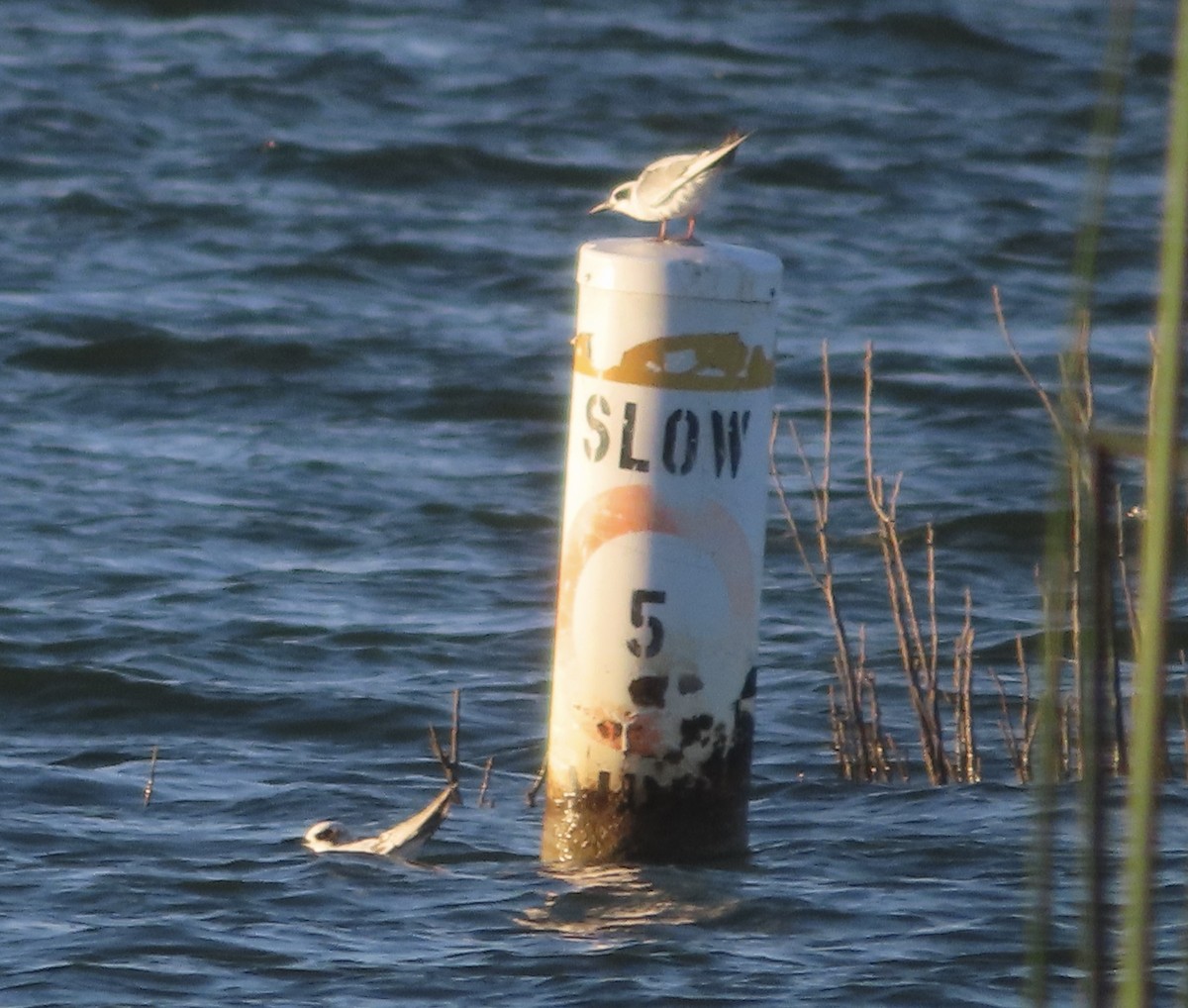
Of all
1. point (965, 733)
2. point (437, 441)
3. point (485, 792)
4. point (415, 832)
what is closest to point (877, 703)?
point (965, 733)

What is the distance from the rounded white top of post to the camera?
4.54m

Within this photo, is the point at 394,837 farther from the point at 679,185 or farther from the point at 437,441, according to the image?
the point at 437,441

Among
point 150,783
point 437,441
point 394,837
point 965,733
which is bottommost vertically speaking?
point 394,837

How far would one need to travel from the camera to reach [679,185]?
481 centimetres

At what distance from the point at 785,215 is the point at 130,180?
4990 millimetres

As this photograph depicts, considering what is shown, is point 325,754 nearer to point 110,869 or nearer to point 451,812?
point 451,812

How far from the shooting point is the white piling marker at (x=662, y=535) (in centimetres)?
457

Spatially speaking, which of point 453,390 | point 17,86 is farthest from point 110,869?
point 17,86

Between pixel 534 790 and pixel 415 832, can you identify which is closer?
pixel 415 832

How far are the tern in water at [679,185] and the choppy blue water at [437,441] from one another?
4.50ft

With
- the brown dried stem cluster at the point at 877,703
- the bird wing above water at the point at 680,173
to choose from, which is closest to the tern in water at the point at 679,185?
the bird wing above water at the point at 680,173

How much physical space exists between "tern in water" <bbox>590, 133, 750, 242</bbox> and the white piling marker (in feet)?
0.51

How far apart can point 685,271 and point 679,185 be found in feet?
1.11

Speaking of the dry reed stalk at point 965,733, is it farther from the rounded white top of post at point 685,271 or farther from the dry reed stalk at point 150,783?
the dry reed stalk at point 150,783
